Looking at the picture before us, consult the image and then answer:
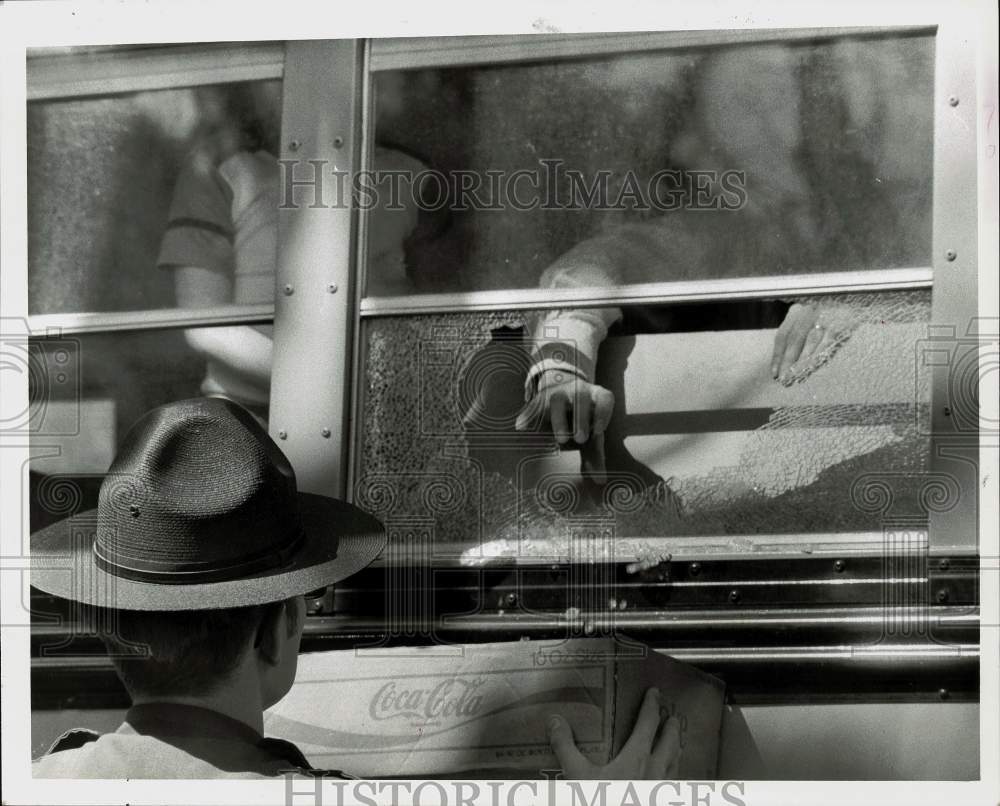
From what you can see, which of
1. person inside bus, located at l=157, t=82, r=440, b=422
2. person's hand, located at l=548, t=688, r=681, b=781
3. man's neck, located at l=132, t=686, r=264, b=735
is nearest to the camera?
man's neck, located at l=132, t=686, r=264, b=735

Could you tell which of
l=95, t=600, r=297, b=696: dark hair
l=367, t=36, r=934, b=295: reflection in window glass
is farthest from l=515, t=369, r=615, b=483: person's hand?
l=95, t=600, r=297, b=696: dark hair

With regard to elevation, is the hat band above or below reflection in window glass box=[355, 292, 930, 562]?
below

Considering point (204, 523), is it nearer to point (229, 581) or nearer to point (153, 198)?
point (229, 581)

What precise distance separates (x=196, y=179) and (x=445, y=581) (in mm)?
720

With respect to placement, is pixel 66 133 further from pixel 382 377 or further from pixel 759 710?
pixel 759 710

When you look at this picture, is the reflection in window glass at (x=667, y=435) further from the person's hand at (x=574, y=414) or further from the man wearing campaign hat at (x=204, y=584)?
the man wearing campaign hat at (x=204, y=584)

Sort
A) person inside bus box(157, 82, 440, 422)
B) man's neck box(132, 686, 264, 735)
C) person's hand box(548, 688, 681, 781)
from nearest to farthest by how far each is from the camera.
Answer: man's neck box(132, 686, 264, 735) < person's hand box(548, 688, 681, 781) < person inside bus box(157, 82, 440, 422)

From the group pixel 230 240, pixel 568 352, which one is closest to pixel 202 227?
pixel 230 240

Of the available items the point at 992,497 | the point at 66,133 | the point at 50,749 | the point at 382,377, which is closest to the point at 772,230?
the point at 992,497

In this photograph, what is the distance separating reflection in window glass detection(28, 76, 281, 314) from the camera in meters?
1.64

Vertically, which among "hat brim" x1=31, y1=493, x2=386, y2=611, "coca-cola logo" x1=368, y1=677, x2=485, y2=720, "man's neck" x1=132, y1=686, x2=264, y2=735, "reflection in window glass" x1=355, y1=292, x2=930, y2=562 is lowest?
"coca-cola logo" x1=368, y1=677, x2=485, y2=720

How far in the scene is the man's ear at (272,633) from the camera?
4.71 ft

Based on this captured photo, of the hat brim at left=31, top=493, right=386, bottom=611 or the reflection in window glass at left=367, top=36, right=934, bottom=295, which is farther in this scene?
the reflection in window glass at left=367, top=36, right=934, bottom=295

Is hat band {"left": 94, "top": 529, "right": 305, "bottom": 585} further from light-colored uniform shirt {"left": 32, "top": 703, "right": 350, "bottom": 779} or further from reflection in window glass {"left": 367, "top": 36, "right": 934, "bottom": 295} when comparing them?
reflection in window glass {"left": 367, "top": 36, "right": 934, "bottom": 295}
